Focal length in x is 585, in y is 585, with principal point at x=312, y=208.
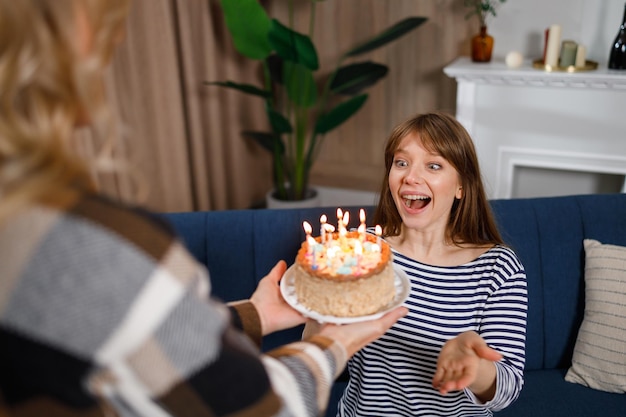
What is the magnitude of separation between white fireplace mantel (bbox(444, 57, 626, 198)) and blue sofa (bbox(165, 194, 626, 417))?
1158 mm

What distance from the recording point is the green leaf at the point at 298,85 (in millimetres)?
3480

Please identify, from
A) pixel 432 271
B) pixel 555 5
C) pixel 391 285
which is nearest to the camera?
pixel 391 285

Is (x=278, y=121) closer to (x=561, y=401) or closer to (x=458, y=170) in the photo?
(x=458, y=170)

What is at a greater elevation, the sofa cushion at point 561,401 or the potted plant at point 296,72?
the potted plant at point 296,72

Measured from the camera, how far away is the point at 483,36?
10.6ft

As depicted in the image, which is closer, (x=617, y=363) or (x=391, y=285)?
(x=391, y=285)

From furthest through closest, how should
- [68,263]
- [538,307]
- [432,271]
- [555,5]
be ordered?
[555,5]
[538,307]
[432,271]
[68,263]

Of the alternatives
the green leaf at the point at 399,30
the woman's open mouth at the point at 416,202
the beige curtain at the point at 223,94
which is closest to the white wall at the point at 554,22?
the beige curtain at the point at 223,94

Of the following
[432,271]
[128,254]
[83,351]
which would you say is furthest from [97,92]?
[432,271]

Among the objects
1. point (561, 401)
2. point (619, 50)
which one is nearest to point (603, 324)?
point (561, 401)

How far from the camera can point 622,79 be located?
288 centimetres

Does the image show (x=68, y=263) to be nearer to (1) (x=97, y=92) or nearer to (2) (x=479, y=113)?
(1) (x=97, y=92)

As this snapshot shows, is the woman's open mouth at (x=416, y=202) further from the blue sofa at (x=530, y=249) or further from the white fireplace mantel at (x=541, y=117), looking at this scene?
the white fireplace mantel at (x=541, y=117)

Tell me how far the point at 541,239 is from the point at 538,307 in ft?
0.77
